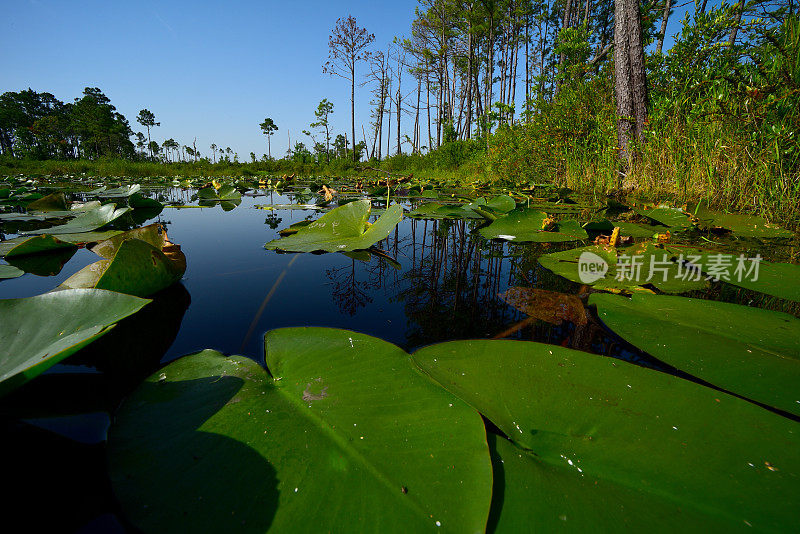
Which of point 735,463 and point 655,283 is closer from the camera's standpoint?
point 735,463

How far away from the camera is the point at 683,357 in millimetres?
565

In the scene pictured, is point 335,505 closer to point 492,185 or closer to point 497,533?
point 497,533

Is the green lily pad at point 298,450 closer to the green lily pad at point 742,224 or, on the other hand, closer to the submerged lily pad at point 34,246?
the submerged lily pad at point 34,246

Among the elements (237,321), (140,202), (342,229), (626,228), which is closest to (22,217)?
(140,202)

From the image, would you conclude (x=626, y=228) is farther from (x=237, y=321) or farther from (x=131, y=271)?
(x=131, y=271)

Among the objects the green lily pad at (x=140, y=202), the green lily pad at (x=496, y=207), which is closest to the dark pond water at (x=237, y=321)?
the green lily pad at (x=496, y=207)

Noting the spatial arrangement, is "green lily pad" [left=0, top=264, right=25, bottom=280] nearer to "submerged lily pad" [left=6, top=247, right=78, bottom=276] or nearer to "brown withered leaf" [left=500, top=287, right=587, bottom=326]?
"submerged lily pad" [left=6, top=247, right=78, bottom=276]

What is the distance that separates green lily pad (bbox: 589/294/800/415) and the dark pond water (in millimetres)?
44

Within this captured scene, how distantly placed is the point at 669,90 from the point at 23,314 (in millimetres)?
4457

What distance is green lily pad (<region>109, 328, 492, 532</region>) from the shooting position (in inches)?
11.6

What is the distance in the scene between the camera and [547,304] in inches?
32.1

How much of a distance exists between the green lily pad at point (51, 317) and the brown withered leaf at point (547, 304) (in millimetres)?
762

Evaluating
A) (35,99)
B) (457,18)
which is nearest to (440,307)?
(457,18)

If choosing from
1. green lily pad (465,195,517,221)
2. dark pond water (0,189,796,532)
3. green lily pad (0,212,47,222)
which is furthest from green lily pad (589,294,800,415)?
green lily pad (0,212,47,222)
